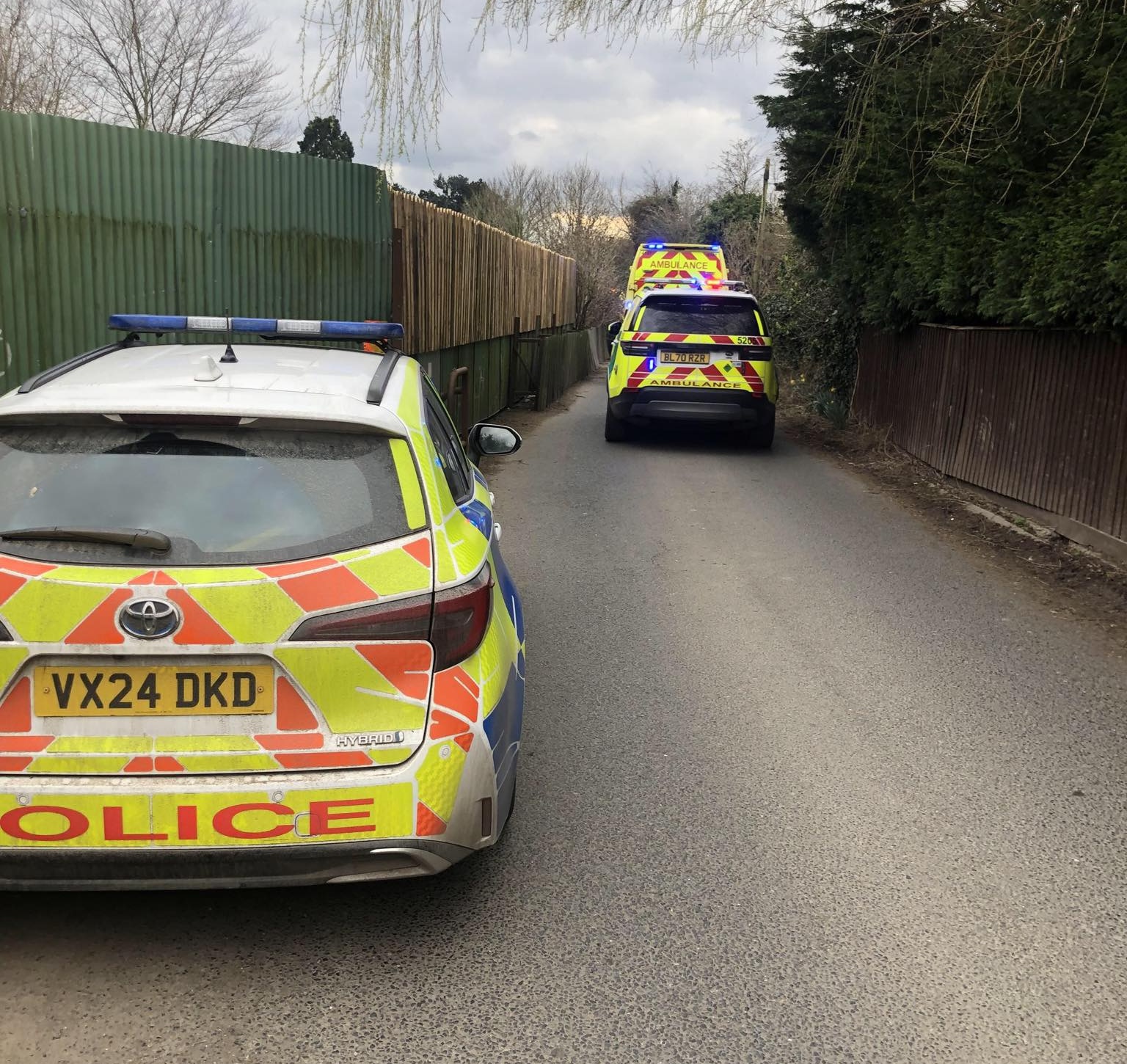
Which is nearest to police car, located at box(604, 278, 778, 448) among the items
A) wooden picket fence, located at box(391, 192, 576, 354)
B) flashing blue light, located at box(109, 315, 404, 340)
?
wooden picket fence, located at box(391, 192, 576, 354)

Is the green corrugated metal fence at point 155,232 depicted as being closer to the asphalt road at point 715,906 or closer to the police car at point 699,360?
the asphalt road at point 715,906

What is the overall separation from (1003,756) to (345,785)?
2.96m

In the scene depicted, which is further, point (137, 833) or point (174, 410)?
point (174, 410)

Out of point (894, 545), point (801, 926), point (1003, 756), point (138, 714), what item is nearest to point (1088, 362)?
point (894, 545)

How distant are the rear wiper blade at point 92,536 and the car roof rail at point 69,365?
573mm

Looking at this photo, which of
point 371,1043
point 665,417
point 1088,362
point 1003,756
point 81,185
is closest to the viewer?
point 371,1043

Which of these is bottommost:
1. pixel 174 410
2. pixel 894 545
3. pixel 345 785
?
pixel 894 545

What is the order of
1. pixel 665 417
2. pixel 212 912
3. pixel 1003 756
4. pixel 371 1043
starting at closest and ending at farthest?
pixel 371 1043, pixel 212 912, pixel 1003 756, pixel 665 417

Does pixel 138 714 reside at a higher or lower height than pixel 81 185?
lower

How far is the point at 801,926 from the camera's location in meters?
3.29

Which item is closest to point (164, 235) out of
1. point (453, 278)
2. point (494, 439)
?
point (494, 439)

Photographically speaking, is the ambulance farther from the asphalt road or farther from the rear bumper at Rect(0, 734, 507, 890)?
the rear bumper at Rect(0, 734, 507, 890)

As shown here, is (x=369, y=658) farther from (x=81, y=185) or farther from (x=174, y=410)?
(x=81, y=185)

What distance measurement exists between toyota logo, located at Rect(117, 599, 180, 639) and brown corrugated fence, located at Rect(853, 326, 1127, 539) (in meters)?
7.17
